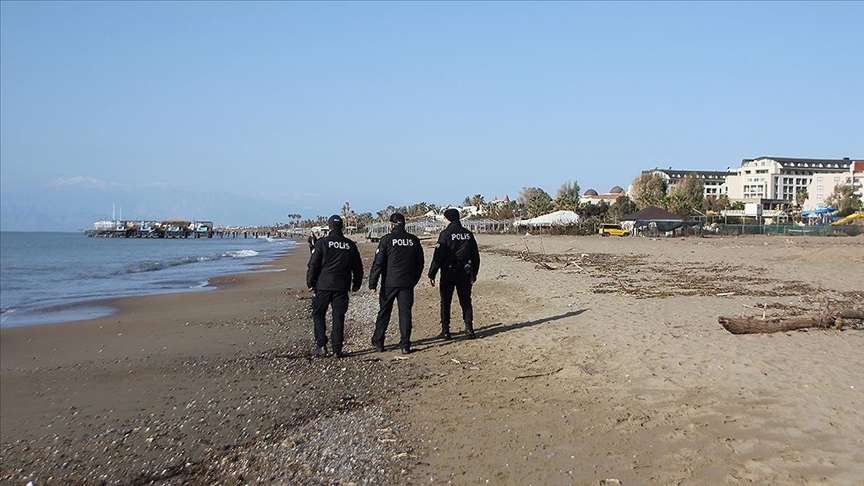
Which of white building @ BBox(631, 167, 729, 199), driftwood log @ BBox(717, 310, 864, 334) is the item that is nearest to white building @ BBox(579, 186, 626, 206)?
white building @ BBox(631, 167, 729, 199)

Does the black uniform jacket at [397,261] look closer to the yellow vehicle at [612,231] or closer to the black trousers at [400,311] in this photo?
the black trousers at [400,311]

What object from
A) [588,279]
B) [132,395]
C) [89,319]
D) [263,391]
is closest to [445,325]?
[263,391]

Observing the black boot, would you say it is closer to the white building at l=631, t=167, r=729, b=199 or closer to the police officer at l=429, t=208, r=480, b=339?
the police officer at l=429, t=208, r=480, b=339

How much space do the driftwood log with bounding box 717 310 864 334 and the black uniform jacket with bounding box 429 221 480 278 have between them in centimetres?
313

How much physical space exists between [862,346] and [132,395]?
789 cm

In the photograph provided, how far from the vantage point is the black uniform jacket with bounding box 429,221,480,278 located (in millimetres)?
8602

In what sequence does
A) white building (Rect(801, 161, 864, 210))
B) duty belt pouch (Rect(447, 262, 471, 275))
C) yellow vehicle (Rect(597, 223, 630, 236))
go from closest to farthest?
1. duty belt pouch (Rect(447, 262, 471, 275))
2. yellow vehicle (Rect(597, 223, 630, 236))
3. white building (Rect(801, 161, 864, 210))

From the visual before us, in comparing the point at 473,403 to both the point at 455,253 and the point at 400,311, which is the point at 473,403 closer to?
the point at 400,311

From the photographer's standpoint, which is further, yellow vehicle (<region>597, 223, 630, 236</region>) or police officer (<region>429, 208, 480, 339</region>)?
yellow vehicle (<region>597, 223, 630, 236</region>)

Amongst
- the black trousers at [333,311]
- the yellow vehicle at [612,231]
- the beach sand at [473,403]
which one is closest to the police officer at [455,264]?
the beach sand at [473,403]

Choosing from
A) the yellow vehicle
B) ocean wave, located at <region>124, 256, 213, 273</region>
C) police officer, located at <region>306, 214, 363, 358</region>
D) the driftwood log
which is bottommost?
ocean wave, located at <region>124, 256, 213, 273</region>

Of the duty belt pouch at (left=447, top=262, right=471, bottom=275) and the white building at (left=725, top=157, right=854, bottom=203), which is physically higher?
the white building at (left=725, top=157, right=854, bottom=203)

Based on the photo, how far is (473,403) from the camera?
18.5 feet

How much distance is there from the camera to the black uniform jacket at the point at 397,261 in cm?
806
